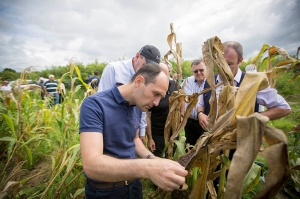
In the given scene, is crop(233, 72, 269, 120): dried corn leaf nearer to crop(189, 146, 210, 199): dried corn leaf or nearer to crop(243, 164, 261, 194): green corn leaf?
crop(189, 146, 210, 199): dried corn leaf

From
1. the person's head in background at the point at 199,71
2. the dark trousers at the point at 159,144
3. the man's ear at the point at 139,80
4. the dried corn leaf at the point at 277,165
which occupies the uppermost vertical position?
the person's head in background at the point at 199,71

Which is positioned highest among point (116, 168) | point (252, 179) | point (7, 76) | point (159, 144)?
point (7, 76)

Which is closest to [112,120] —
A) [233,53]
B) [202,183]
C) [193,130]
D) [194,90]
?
[202,183]

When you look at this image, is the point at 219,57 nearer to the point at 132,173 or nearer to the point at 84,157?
the point at 132,173

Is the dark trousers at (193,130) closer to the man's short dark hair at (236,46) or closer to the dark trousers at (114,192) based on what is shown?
the man's short dark hair at (236,46)

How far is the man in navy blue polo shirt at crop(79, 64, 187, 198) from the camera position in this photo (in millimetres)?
632

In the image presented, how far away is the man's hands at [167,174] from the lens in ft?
1.73

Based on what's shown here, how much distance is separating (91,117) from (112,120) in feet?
0.44

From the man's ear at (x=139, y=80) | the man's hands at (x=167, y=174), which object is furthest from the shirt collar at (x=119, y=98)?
the man's hands at (x=167, y=174)

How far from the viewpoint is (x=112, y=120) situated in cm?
91

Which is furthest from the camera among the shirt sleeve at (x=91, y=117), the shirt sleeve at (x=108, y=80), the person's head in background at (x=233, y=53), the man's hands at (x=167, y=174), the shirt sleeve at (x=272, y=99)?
the shirt sleeve at (x=108, y=80)

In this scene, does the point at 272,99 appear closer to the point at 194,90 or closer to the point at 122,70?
the point at 194,90

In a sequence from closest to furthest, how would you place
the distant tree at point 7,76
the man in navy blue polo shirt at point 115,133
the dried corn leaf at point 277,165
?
the dried corn leaf at point 277,165 < the man in navy blue polo shirt at point 115,133 < the distant tree at point 7,76

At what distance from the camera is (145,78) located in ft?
3.26
